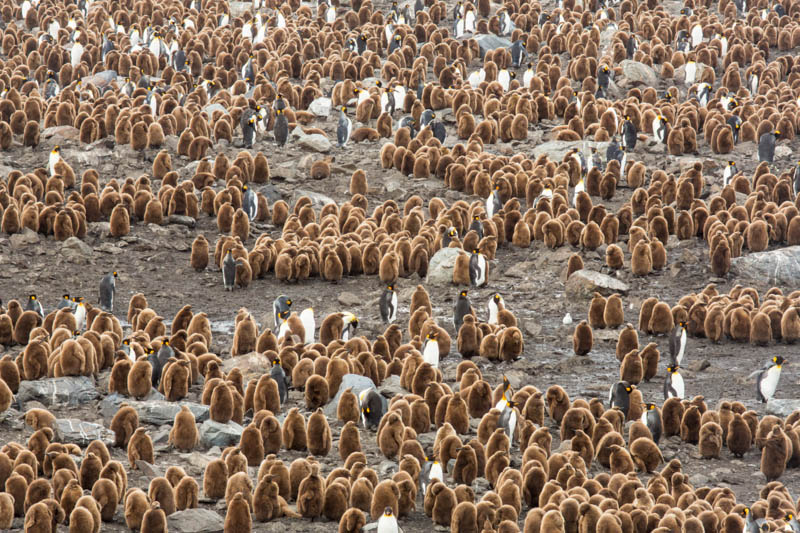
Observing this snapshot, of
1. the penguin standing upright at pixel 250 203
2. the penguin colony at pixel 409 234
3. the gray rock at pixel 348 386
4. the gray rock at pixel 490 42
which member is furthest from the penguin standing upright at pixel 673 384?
the gray rock at pixel 490 42

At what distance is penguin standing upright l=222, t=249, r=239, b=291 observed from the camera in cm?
1452

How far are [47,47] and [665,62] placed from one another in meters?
13.1

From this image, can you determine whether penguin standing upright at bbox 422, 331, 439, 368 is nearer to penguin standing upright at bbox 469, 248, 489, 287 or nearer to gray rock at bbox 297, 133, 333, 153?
penguin standing upright at bbox 469, 248, 489, 287

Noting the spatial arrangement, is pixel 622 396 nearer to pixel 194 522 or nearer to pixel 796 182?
pixel 194 522

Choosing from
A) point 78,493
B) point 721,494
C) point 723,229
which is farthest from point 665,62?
point 78,493

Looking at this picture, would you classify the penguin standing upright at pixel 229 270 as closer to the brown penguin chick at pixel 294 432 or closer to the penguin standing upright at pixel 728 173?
the brown penguin chick at pixel 294 432

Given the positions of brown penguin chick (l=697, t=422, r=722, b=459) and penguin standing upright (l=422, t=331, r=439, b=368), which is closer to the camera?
brown penguin chick (l=697, t=422, r=722, b=459)

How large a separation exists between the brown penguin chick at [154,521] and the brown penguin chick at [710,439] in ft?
16.7

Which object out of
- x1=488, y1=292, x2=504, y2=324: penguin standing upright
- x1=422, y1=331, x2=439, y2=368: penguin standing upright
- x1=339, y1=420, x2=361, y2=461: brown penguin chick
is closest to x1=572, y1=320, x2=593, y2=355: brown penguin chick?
x1=488, y1=292, x2=504, y2=324: penguin standing upright

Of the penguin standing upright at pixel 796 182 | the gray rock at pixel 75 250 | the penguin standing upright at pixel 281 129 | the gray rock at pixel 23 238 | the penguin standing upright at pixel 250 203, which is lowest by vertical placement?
the gray rock at pixel 75 250

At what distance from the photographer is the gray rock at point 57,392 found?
10.6 m

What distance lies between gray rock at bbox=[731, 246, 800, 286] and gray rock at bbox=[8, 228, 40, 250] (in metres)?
9.63

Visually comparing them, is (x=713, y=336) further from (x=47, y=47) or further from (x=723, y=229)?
(x=47, y=47)

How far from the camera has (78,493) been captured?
26.3 ft
